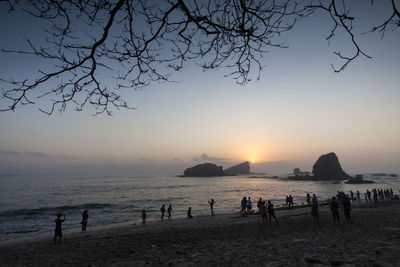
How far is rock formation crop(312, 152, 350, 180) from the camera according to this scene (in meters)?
127

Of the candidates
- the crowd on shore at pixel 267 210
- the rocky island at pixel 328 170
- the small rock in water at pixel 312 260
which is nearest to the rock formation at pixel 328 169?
the rocky island at pixel 328 170

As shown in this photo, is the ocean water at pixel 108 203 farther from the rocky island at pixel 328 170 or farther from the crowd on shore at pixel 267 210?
the rocky island at pixel 328 170

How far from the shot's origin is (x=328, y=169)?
12781 centimetres

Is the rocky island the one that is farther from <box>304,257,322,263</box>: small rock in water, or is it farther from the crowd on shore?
<box>304,257,322,263</box>: small rock in water

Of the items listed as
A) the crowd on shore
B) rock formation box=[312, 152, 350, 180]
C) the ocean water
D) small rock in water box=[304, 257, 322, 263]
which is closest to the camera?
small rock in water box=[304, 257, 322, 263]

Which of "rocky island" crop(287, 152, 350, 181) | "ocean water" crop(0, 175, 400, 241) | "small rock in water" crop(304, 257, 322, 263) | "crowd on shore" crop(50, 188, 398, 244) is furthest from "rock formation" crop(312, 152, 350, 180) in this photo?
"small rock in water" crop(304, 257, 322, 263)

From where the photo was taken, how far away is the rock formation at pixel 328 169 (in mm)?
127375

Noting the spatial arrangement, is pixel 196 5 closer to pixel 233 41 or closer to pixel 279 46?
pixel 233 41

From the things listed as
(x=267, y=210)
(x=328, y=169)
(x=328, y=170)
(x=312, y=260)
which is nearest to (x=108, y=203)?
(x=267, y=210)

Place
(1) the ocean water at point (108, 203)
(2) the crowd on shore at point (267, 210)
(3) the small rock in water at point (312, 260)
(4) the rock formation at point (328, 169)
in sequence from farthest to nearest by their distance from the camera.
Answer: (4) the rock formation at point (328, 169) < (1) the ocean water at point (108, 203) < (2) the crowd on shore at point (267, 210) < (3) the small rock in water at point (312, 260)

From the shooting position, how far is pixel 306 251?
752 cm

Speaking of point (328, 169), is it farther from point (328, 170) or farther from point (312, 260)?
point (312, 260)

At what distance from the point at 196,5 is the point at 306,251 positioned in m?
8.03

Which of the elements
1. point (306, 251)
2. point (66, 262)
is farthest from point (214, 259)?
point (66, 262)
